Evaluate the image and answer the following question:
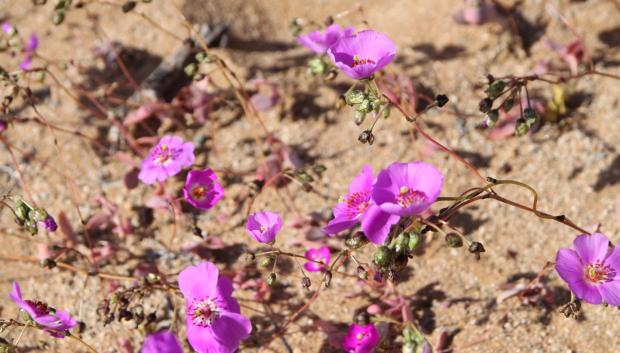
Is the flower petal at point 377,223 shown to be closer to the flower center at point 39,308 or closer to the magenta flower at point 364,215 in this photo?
the magenta flower at point 364,215

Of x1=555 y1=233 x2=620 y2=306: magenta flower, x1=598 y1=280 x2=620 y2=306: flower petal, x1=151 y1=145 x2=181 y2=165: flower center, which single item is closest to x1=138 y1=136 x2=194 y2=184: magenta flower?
x1=151 y1=145 x2=181 y2=165: flower center

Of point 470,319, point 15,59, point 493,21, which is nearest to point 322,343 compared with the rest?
point 470,319

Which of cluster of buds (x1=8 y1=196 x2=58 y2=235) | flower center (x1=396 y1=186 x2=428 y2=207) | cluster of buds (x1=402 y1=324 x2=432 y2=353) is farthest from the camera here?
cluster of buds (x1=8 y1=196 x2=58 y2=235)

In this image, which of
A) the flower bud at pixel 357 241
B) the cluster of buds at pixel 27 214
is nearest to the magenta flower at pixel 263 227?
the flower bud at pixel 357 241

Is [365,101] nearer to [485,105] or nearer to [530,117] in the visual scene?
[485,105]

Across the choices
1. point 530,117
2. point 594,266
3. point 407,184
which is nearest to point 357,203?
point 407,184

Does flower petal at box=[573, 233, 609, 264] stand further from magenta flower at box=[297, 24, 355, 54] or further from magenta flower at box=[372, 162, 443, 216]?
magenta flower at box=[297, 24, 355, 54]

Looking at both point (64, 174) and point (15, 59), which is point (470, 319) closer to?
point (64, 174)
